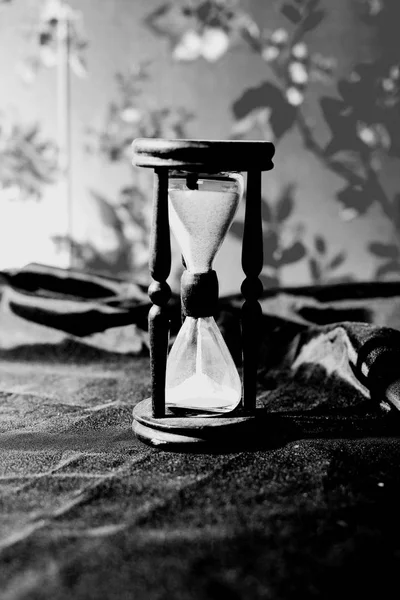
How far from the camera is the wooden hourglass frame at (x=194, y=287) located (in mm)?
916

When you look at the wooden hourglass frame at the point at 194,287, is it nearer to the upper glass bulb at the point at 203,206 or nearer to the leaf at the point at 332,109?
the upper glass bulb at the point at 203,206

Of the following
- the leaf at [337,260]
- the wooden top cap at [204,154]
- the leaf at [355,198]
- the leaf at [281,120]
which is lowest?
the leaf at [337,260]

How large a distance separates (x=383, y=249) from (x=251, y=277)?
1393mm

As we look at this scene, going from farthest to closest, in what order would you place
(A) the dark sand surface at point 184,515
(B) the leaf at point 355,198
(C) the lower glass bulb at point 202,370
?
(B) the leaf at point 355,198 < (C) the lower glass bulb at point 202,370 < (A) the dark sand surface at point 184,515

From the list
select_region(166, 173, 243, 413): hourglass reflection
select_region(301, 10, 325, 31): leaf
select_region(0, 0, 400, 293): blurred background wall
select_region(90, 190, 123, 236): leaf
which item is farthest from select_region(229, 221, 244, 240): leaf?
select_region(166, 173, 243, 413): hourglass reflection

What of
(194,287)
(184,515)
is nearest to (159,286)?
(194,287)

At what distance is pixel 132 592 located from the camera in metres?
0.65

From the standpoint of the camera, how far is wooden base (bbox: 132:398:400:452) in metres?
0.98

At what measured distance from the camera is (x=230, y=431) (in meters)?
0.98

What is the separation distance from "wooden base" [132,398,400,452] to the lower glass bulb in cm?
3

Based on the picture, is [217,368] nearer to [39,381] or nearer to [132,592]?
[132,592]

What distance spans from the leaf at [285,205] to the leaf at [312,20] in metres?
0.47

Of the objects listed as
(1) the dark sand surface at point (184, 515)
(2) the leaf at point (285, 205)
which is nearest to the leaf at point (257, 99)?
(2) the leaf at point (285, 205)

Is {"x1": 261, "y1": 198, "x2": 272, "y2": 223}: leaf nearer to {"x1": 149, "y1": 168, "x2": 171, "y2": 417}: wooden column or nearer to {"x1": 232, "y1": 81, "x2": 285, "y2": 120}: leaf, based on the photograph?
{"x1": 232, "y1": 81, "x2": 285, "y2": 120}: leaf
